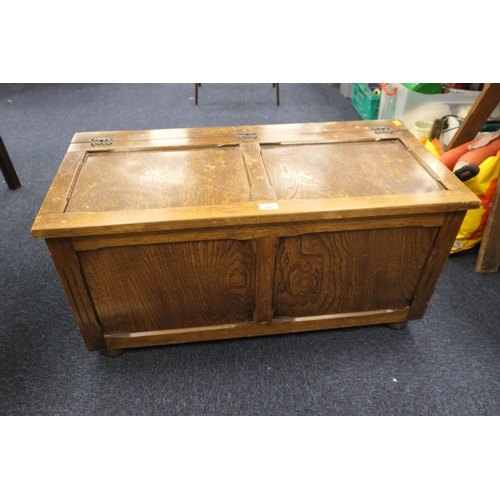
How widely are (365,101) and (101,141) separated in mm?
2055

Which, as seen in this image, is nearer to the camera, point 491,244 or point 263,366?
point 263,366

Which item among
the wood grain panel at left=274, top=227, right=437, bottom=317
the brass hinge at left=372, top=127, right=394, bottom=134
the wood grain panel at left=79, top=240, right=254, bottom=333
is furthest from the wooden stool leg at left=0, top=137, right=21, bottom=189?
the brass hinge at left=372, top=127, right=394, bottom=134

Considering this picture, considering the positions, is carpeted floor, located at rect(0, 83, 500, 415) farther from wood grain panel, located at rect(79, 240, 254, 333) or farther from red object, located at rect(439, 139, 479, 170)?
red object, located at rect(439, 139, 479, 170)

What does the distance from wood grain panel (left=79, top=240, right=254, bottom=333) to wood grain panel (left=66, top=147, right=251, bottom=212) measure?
0.41 ft

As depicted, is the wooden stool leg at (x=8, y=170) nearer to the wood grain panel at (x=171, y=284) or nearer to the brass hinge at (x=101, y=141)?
the brass hinge at (x=101, y=141)

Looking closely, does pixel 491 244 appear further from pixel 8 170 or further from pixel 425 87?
pixel 8 170

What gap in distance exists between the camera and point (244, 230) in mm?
1097

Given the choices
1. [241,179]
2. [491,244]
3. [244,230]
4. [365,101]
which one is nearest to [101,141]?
[241,179]

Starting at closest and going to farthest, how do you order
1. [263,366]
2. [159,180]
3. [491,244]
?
[159,180] < [263,366] < [491,244]

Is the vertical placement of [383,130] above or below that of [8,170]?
above

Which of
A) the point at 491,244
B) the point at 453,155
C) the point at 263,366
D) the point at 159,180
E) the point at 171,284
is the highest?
the point at 159,180

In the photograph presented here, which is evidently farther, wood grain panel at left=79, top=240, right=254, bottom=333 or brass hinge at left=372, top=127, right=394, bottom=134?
brass hinge at left=372, top=127, right=394, bottom=134

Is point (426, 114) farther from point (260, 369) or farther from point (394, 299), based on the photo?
point (260, 369)

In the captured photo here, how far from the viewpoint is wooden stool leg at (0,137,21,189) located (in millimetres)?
2104
